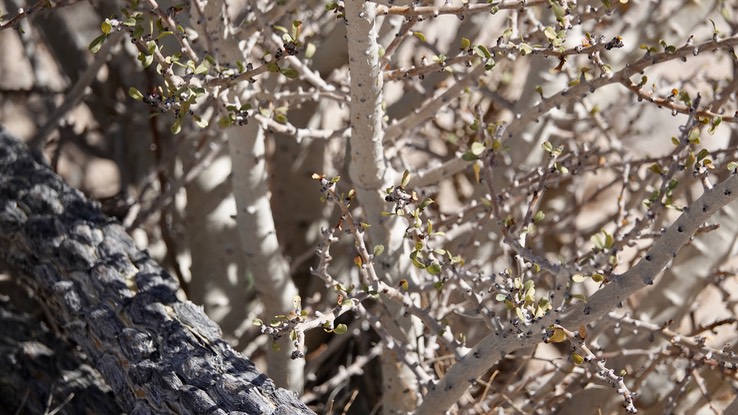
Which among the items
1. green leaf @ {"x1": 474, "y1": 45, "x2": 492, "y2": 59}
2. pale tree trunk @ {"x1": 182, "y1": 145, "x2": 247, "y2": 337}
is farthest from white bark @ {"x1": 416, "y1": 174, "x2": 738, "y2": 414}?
pale tree trunk @ {"x1": 182, "y1": 145, "x2": 247, "y2": 337}

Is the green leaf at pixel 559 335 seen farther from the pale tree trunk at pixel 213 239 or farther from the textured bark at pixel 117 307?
the pale tree trunk at pixel 213 239

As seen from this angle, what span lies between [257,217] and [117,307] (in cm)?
52

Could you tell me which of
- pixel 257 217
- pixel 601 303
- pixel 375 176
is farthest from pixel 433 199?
pixel 601 303

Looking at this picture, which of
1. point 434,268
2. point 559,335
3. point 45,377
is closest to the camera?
point 559,335

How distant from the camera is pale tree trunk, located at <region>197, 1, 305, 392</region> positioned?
85.0 inches

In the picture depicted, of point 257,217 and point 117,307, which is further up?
point 257,217

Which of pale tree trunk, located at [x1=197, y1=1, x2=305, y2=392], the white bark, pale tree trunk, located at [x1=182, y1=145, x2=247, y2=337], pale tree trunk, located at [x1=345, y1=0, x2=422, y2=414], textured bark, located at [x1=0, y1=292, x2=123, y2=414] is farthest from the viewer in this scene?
pale tree trunk, located at [x1=182, y1=145, x2=247, y2=337]

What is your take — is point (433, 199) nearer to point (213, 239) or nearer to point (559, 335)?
point (213, 239)

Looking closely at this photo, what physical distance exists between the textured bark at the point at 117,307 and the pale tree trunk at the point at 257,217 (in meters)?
0.35

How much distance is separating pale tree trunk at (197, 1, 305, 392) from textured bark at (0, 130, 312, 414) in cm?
35

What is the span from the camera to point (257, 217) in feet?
8.11

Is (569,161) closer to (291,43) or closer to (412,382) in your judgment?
(412,382)

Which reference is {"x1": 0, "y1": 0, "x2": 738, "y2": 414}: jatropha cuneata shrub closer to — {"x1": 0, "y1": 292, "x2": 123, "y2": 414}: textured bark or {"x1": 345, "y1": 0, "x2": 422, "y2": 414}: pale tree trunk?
{"x1": 345, "y1": 0, "x2": 422, "y2": 414}: pale tree trunk

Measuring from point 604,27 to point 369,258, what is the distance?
7.19 ft
